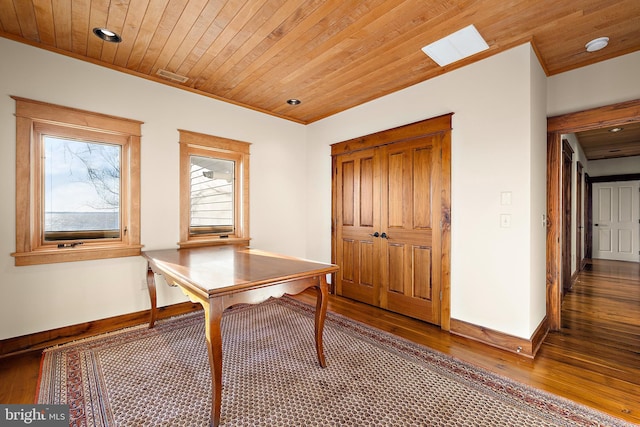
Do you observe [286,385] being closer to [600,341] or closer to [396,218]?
[396,218]

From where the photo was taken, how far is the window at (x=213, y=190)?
3338 millimetres

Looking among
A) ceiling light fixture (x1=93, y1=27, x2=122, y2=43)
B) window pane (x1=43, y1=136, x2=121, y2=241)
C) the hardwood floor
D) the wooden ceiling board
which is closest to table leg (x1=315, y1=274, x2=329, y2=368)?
the hardwood floor

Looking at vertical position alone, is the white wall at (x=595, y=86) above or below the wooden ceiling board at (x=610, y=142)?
below

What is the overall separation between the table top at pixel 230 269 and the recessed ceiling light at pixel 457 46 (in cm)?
209

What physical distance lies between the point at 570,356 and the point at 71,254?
447 centimetres

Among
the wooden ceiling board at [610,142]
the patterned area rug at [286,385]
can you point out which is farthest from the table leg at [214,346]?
the wooden ceiling board at [610,142]

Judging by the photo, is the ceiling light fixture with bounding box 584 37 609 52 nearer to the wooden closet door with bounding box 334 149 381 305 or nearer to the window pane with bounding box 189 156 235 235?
the wooden closet door with bounding box 334 149 381 305

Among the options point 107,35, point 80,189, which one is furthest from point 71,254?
point 107,35

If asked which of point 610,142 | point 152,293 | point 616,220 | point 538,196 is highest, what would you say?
point 610,142

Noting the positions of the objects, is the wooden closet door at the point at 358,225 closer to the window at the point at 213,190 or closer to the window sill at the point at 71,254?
the window at the point at 213,190

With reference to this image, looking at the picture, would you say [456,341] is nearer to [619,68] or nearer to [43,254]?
[619,68]

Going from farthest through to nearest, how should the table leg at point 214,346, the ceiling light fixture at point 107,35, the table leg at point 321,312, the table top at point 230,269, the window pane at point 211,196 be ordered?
the window pane at point 211,196 < the ceiling light fixture at point 107,35 < the table leg at point 321,312 < the table top at point 230,269 < the table leg at point 214,346

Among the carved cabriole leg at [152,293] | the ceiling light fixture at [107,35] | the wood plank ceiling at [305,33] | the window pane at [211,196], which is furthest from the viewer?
the window pane at [211,196]

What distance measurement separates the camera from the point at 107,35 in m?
2.31
